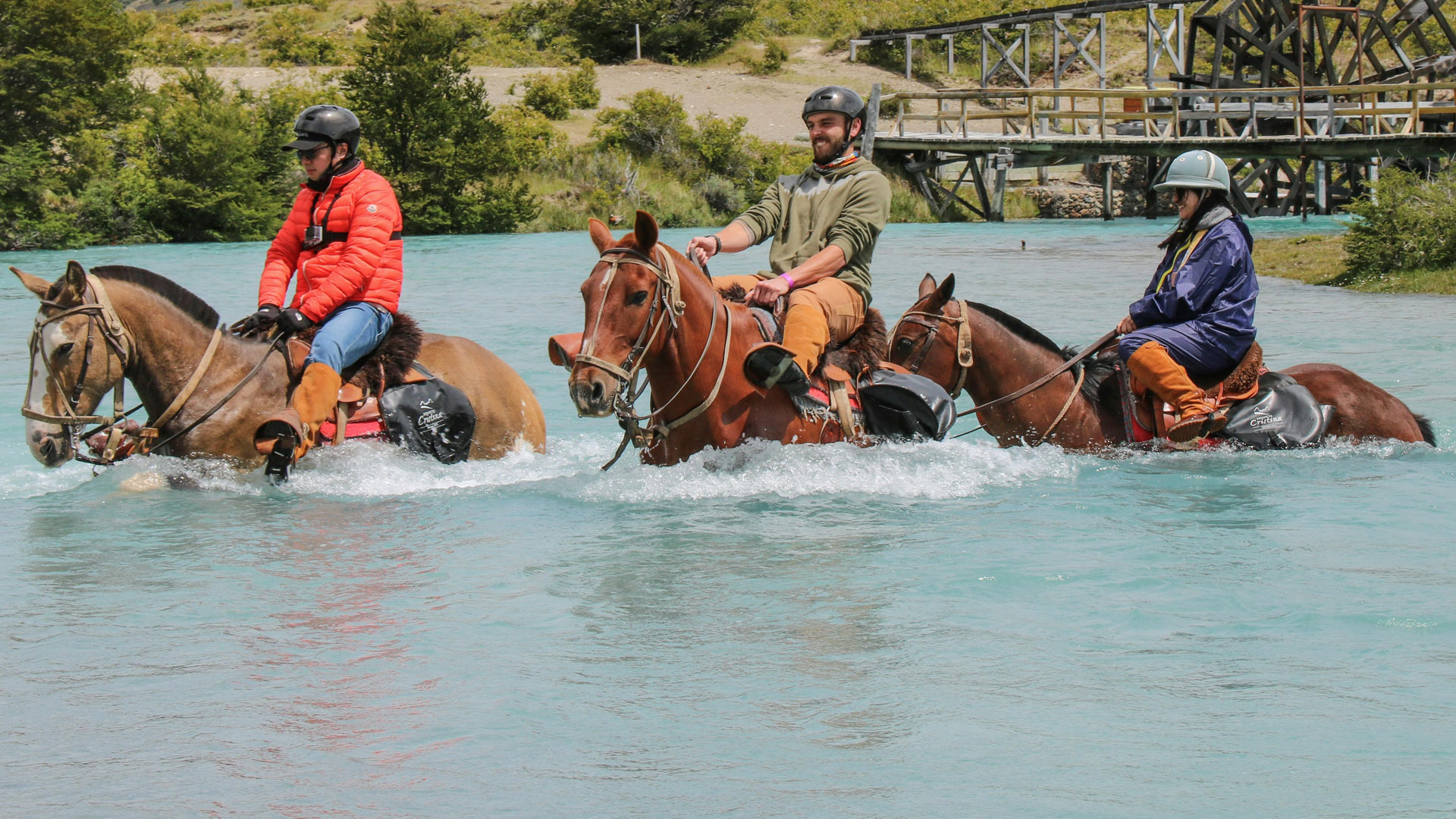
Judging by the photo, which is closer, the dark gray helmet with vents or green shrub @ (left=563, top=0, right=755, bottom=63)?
the dark gray helmet with vents

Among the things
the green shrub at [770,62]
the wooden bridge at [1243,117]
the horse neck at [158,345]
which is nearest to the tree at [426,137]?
the wooden bridge at [1243,117]

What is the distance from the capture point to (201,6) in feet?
250

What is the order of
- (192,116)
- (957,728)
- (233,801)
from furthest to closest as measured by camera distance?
1. (192,116)
2. (957,728)
3. (233,801)

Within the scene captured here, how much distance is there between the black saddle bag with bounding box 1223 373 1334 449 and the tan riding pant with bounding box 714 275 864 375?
244 centimetres

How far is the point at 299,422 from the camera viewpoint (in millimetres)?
7562

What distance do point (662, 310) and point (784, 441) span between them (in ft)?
3.75

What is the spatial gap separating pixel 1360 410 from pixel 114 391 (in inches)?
279

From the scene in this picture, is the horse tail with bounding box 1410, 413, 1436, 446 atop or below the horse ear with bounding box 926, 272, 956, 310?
below

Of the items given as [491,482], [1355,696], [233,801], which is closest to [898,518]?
[491,482]

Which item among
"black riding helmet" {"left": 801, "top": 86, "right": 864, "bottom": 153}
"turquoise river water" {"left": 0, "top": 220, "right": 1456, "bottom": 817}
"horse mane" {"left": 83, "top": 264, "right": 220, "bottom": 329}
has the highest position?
"black riding helmet" {"left": 801, "top": 86, "right": 864, "bottom": 153}

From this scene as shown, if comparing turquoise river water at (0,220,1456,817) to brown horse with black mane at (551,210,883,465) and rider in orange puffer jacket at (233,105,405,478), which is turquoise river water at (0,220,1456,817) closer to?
brown horse with black mane at (551,210,883,465)

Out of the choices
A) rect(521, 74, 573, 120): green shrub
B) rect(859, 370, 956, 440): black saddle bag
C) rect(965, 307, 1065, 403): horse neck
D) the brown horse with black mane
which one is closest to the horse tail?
rect(965, 307, 1065, 403): horse neck

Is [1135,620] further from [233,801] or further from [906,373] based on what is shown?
[233,801]

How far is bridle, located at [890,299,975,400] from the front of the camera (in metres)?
8.04
